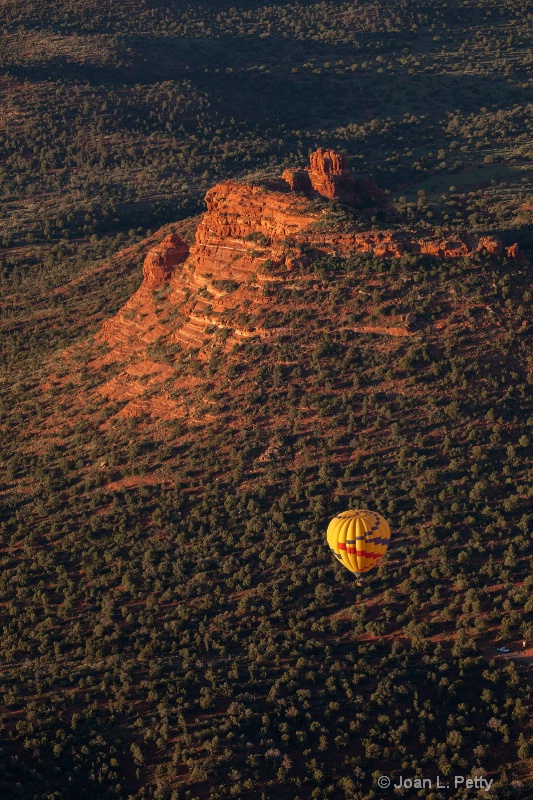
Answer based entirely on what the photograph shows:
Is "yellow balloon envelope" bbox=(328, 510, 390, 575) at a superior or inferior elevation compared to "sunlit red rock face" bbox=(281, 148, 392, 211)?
inferior

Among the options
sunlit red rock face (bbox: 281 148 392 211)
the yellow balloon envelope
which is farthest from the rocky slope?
the yellow balloon envelope

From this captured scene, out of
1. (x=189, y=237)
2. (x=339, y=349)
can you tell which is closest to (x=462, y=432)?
(x=339, y=349)

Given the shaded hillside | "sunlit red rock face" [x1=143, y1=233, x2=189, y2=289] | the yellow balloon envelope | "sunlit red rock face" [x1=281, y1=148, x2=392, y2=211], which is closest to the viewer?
the shaded hillside

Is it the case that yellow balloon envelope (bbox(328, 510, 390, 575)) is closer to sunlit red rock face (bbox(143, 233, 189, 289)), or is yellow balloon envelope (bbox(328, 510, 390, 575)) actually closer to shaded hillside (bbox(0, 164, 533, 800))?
shaded hillside (bbox(0, 164, 533, 800))

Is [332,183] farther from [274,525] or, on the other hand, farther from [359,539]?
[359,539]

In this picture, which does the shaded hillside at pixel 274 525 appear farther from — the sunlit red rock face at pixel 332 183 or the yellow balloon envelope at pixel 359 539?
the sunlit red rock face at pixel 332 183

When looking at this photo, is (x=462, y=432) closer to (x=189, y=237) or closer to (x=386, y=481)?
(x=386, y=481)

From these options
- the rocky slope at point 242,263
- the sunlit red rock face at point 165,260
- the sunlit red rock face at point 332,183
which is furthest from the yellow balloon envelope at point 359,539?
the sunlit red rock face at point 165,260
